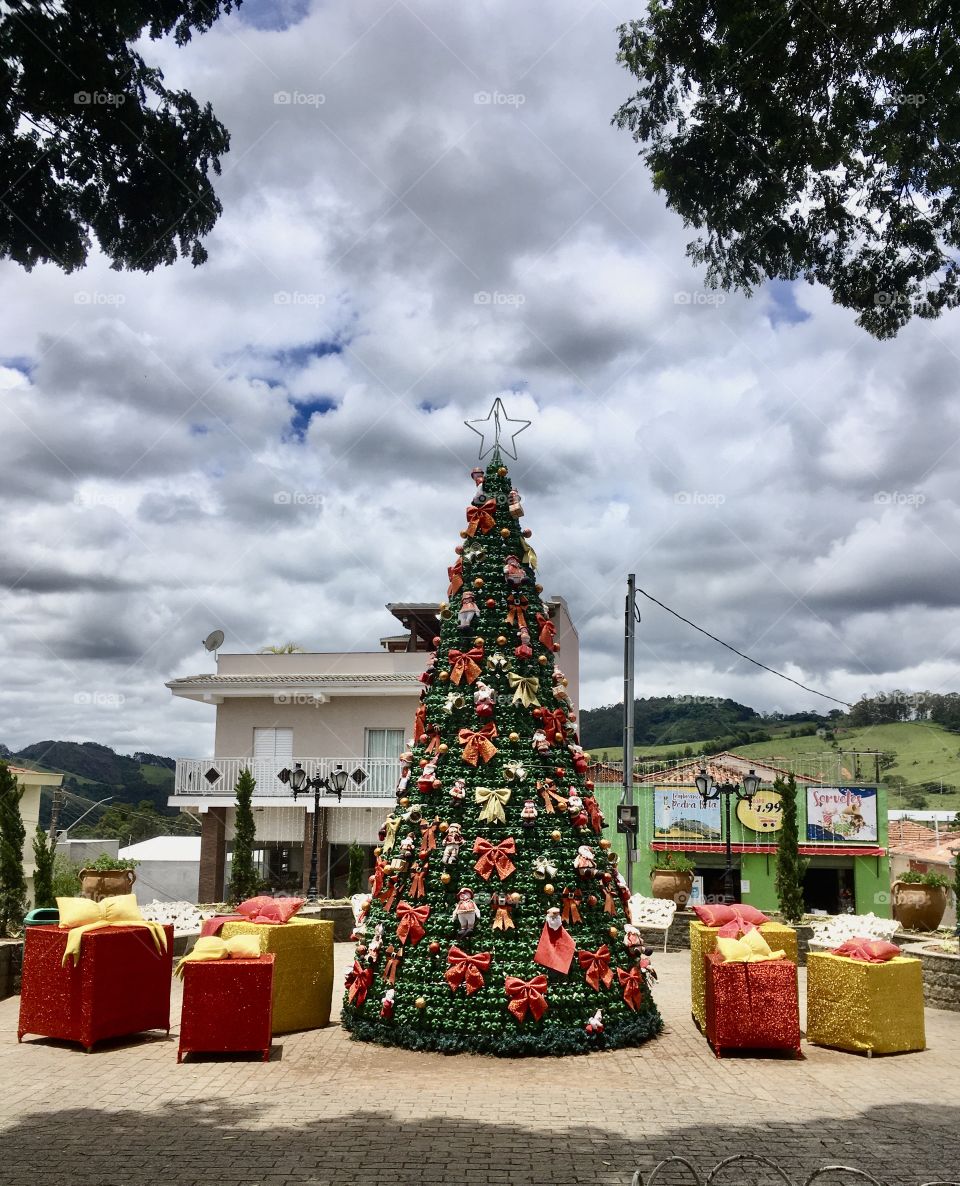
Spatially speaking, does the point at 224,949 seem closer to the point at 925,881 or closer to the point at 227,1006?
the point at 227,1006

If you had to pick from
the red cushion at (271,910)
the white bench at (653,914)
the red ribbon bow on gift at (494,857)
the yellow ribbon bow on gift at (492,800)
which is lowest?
the white bench at (653,914)

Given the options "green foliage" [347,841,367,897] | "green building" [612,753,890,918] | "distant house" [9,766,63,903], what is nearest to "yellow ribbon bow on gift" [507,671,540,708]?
"green foliage" [347,841,367,897]

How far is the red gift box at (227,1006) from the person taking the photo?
8.16m

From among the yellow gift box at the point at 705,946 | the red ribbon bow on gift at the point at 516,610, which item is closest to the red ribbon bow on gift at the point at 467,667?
the red ribbon bow on gift at the point at 516,610

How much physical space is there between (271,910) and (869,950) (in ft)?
19.0

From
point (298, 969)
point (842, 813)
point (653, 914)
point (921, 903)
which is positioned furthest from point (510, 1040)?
point (842, 813)

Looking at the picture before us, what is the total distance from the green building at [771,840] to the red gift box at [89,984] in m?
19.5

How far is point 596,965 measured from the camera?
846 cm

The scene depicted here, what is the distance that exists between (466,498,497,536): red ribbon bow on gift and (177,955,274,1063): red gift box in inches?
175

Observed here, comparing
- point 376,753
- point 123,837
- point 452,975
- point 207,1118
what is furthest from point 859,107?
point 123,837

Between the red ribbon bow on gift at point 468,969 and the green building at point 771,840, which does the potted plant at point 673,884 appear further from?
the red ribbon bow on gift at point 468,969

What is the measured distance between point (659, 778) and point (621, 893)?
20.9 metres

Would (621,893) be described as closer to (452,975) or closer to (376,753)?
(452,975)

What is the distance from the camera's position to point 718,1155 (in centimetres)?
586
